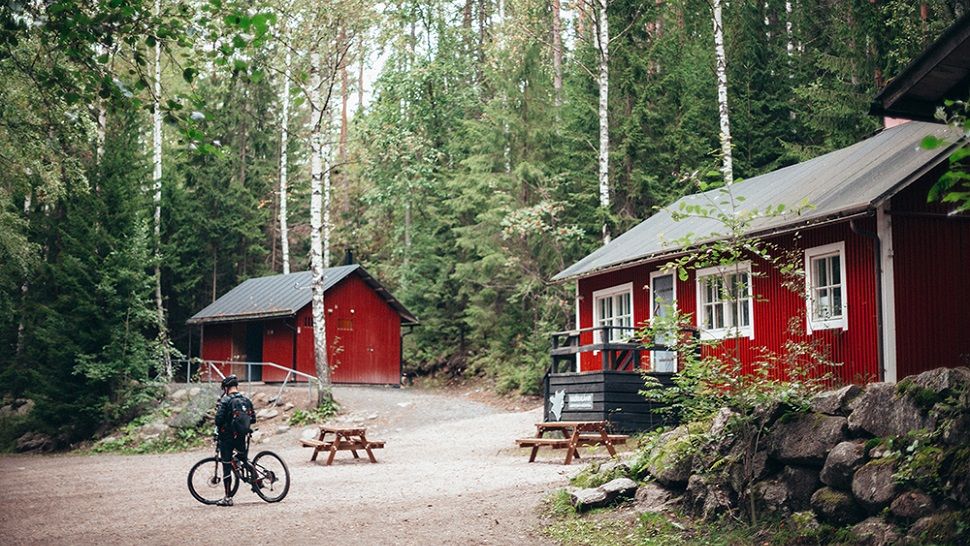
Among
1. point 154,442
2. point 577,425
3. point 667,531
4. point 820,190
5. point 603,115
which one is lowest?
point 154,442

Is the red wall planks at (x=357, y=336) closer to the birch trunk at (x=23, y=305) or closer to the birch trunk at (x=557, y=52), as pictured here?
the birch trunk at (x=23, y=305)

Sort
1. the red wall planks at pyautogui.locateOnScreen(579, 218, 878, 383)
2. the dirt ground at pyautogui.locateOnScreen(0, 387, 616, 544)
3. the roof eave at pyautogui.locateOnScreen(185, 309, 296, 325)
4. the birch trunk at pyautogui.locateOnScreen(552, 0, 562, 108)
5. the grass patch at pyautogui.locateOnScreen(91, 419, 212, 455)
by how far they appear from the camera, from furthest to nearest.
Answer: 1. the birch trunk at pyautogui.locateOnScreen(552, 0, 562, 108)
2. the roof eave at pyautogui.locateOnScreen(185, 309, 296, 325)
3. the grass patch at pyautogui.locateOnScreen(91, 419, 212, 455)
4. the red wall planks at pyautogui.locateOnScreen(579, 218, 878, 383)
5. the dirt ground at pyautogui.locateOnScreen(0, 387, 616, 544)

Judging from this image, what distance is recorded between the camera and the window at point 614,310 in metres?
21.0

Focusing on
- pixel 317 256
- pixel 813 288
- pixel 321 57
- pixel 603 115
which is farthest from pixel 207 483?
pixel 603 115

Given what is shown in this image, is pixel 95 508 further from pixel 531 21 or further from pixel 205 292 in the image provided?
pixel 205 292

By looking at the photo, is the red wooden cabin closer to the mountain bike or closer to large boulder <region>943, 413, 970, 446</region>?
large boulder <region>943, 413, 970, 446</region>

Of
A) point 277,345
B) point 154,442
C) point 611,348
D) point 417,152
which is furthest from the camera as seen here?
point 417,152

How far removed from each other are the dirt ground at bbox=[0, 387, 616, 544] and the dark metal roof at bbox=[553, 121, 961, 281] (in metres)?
3.87

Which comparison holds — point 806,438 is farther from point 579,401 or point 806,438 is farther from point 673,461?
point 579,401

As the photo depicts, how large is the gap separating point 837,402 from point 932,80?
3.24 meters

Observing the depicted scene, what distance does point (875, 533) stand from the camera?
7.67 meters

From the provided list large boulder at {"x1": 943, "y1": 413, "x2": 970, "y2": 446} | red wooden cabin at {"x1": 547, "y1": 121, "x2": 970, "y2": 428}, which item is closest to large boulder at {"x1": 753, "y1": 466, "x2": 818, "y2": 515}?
large boulder at {"x1": 943, "y1": 413, "x2": 970, "y2": 446}

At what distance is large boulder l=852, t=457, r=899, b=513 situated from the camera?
776cm

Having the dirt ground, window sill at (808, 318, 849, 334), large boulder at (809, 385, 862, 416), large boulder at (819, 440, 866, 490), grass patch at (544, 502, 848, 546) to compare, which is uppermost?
window sill at (808, 318, 849, 334)
